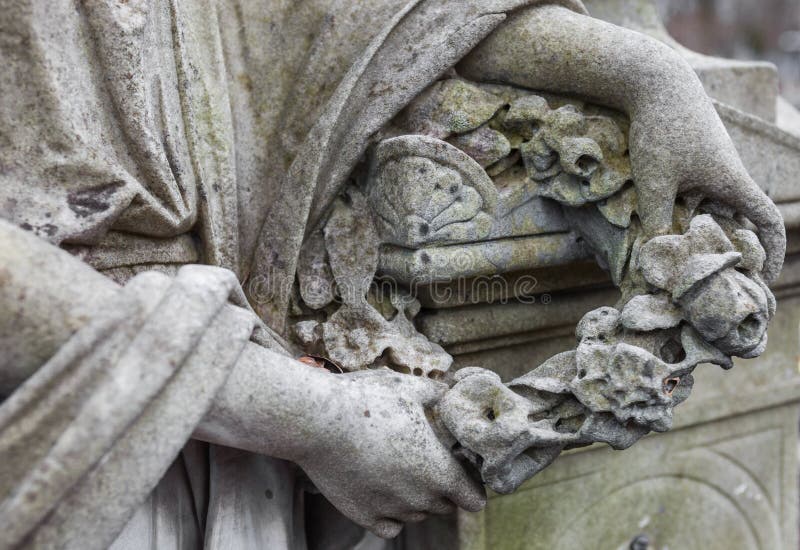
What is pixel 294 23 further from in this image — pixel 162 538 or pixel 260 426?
pixel 162 538

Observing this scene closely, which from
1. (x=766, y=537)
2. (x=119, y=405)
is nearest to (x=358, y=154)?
(x=119, y=405)

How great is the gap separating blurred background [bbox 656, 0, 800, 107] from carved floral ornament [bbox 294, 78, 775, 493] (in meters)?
14.2

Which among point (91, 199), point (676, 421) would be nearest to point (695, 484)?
point (676, 421)

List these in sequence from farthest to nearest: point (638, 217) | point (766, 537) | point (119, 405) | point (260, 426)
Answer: point (766, 537), point (638, 217), point (260, 426), point (119, 405)

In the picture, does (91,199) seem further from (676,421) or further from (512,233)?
(676,421)

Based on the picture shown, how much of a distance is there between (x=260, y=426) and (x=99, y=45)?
60cm

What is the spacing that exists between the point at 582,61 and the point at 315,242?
0.55 meters

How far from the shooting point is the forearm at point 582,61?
56.8 inches

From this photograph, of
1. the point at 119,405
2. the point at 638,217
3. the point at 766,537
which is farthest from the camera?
the point at 766,537

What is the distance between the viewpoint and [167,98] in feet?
4.61

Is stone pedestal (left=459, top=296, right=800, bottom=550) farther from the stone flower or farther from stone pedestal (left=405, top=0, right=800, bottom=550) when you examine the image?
the stone flower

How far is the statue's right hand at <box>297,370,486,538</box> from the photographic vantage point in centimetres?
131

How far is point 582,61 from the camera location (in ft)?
4.84

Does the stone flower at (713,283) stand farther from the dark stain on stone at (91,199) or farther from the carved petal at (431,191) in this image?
the dark stain on stone at (91,199)
